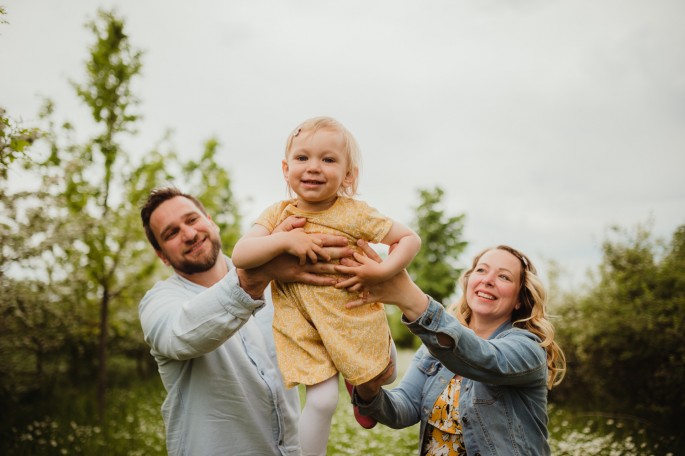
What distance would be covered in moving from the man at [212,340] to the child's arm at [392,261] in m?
0.14

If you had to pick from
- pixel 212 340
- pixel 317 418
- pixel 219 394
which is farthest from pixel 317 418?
pixel 219 394

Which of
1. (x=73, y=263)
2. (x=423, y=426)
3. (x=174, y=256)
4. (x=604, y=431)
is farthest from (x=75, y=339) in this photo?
(x=604, y=431)

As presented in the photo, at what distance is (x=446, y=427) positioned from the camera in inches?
118

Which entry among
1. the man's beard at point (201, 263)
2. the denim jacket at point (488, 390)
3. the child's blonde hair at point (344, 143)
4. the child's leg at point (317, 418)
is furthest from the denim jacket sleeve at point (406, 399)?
the man's beard at point (201, 263)

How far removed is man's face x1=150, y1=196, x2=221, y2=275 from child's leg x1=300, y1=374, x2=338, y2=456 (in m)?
1.40

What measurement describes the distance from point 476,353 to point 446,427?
767 millimetres

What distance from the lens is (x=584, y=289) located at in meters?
10.1

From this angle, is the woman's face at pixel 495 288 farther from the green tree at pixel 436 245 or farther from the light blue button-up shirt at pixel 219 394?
the green tree at pixel 436 245

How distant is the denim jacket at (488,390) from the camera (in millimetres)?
2492

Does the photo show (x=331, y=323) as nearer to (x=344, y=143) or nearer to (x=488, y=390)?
(x=344, y=143)

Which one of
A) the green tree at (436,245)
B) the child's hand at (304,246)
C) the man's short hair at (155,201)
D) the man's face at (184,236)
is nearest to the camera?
the child's hand at (304,246)

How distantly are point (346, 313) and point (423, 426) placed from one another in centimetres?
118

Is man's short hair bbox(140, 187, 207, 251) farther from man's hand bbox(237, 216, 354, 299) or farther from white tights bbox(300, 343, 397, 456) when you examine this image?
white tights bbox(300, 343, 397, 456)

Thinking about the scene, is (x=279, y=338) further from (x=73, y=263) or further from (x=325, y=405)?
(x=73, y=263)
